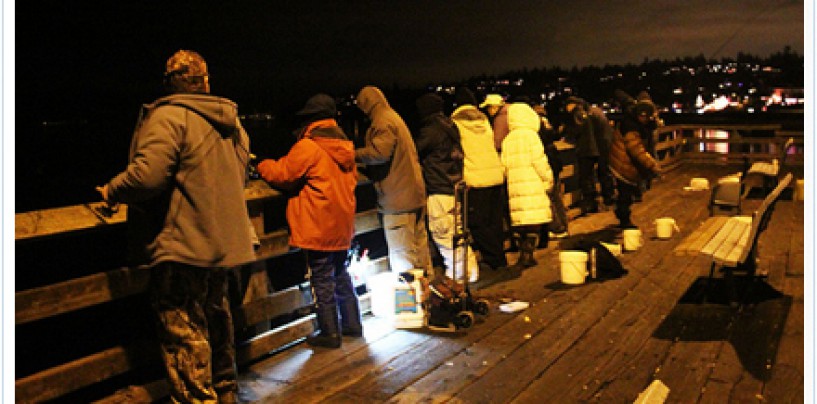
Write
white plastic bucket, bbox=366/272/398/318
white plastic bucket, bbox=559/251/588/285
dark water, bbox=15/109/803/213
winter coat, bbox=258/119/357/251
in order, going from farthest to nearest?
1. dark water, bbox=15/109/803/213
2. white plastic bucket, bbox=559/251/588/285
3. white plastic bucket, bbox=366/272/398/318
4. winter coat, bbox=258/119/357/251

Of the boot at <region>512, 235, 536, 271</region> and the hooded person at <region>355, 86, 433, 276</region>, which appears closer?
the hooded person at <region>355, 86, 433, 276</region>

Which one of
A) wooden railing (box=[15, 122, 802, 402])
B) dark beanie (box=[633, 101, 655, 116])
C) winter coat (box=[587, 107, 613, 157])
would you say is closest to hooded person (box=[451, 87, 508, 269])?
wooden railing (box=[15, 122, 802, 402])

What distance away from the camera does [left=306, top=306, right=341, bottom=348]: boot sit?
17.0 feet

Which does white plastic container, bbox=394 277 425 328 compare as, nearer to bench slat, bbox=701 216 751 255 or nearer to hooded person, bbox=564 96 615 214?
bench slat, bbox=701 216 751 255

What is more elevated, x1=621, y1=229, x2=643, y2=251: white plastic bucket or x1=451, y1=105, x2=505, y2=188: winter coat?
x1=451, y1=105, x2=505, y2=188: winter coat

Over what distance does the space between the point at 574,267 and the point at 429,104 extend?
1951mm

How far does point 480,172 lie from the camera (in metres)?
7.15

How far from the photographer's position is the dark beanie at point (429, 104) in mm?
6648

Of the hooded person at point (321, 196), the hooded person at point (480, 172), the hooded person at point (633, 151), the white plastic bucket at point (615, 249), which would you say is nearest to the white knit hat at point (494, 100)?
the hooded person at point (480, 172)

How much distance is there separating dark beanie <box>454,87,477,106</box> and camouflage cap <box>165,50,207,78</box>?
3.68 meters

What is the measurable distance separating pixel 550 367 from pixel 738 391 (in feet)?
3.54

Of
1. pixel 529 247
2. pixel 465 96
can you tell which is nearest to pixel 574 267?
pixel 529 247

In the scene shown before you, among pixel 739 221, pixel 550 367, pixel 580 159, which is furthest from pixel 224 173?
pixel 580 159

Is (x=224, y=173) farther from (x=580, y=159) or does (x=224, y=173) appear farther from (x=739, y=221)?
(x=580, y=159)
